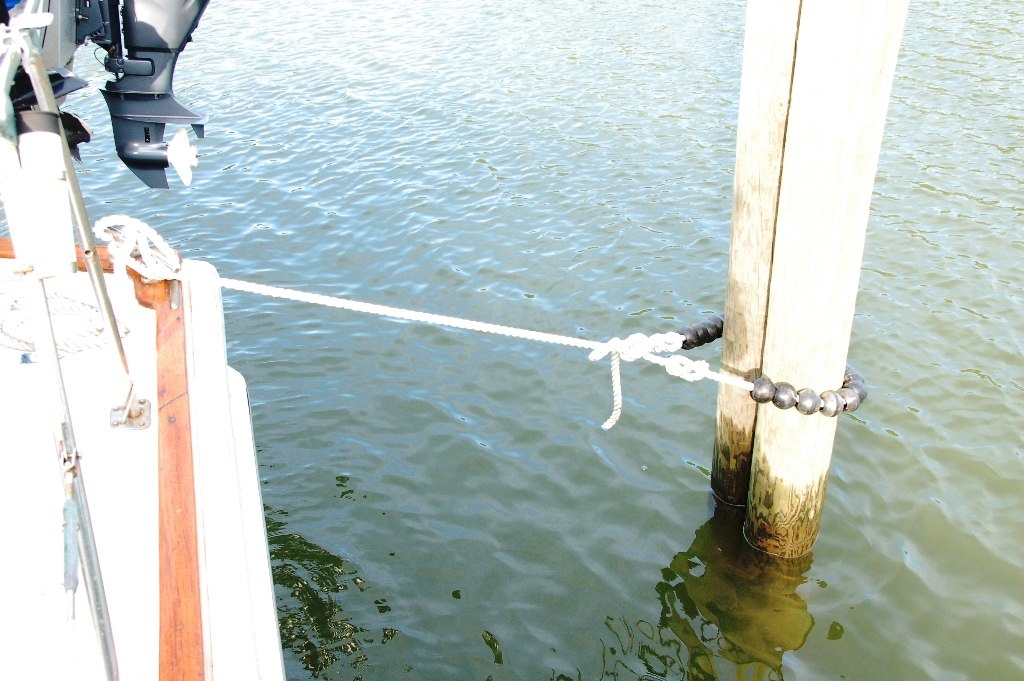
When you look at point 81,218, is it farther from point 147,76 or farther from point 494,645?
point 494,645

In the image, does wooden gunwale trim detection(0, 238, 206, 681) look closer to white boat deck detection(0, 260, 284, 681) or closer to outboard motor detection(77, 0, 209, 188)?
white boat deck detection(0, 260, 284, 681)

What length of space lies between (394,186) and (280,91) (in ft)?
12.7

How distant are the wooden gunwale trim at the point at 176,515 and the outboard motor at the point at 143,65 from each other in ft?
4.32

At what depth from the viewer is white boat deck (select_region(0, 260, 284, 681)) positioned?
2064mm

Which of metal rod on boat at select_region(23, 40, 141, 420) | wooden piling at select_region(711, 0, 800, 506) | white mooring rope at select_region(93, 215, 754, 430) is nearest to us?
metal rod on boat at select_region(23, 40, 141, 420)

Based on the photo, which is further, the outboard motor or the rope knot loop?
the outboard motor

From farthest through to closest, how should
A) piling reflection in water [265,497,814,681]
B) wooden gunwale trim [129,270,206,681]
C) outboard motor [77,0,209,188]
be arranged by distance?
outboard motor [77,0,209,188]
piling reflection in water [265,497,814,681]
wooden gunwale trim [129,270,206,681]

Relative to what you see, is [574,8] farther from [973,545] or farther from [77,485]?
[77,485]

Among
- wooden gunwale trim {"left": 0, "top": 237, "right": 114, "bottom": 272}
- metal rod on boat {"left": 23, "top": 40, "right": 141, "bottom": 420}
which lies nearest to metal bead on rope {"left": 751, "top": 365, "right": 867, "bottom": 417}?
metal rod on boat {"left": 23, "top": 40, "right": 141, "bottom": 420}

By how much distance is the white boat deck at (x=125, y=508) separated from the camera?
206cm

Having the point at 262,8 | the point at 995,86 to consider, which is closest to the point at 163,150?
the point at 995,86

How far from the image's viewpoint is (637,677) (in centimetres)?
350

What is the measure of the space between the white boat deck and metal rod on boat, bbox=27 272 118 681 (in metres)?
0.04

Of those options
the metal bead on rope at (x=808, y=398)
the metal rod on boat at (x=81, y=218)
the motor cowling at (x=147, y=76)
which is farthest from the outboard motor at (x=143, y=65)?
the metal bead on rope at (x=808, y=398)
